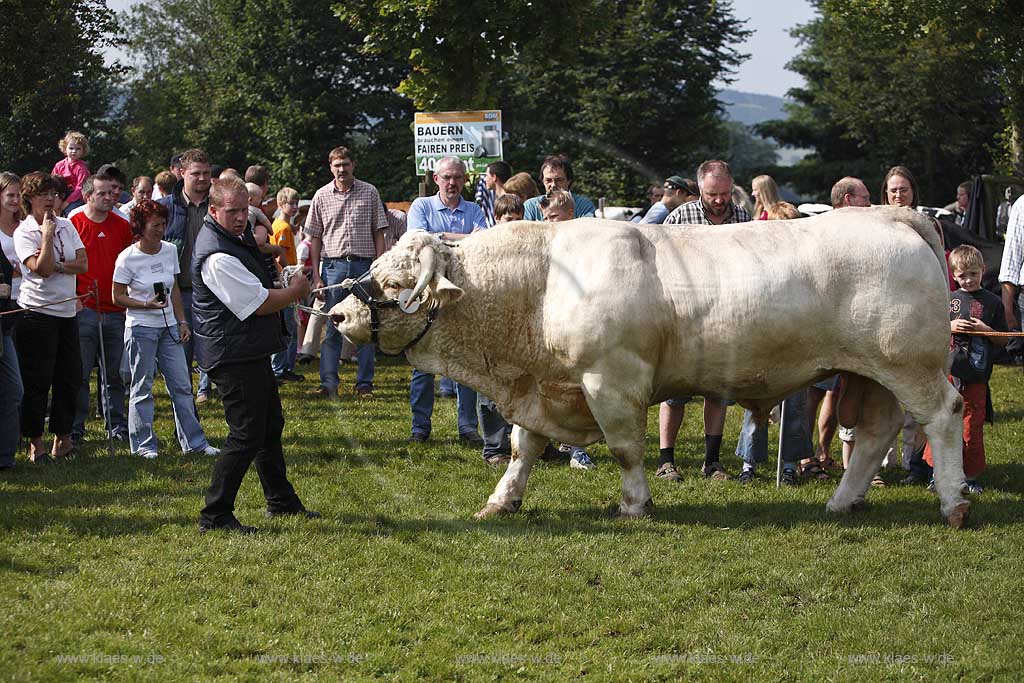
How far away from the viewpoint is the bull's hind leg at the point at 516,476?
26.3 ft

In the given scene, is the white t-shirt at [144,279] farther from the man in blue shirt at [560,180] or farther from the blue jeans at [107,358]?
the man in blue shirt at [560,180]

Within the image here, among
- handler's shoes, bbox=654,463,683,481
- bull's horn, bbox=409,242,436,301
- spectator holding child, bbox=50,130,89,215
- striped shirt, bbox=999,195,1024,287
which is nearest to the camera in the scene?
bull's horn, bbox=409,242,436,301

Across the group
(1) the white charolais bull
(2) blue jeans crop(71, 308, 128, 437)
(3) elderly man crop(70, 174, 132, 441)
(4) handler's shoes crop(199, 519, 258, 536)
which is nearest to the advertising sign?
(3) elderly man crop(70, 174, 132, 441)

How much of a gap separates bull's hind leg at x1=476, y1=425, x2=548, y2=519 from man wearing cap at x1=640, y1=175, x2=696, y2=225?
2908 mm

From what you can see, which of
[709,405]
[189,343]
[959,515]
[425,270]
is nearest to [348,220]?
[189,343]

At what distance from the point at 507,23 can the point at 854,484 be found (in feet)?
37.8

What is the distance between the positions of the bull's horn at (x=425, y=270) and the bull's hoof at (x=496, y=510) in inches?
60.9

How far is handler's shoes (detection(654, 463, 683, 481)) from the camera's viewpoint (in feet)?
30.4

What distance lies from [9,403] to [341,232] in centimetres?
428

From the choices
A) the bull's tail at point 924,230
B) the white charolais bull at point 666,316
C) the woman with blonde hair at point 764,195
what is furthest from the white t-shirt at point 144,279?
the bull's tail at point 924,230

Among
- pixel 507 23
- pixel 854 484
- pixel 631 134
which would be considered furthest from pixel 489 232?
pixel 631 134

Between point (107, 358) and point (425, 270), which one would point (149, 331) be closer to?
point (107, 358)

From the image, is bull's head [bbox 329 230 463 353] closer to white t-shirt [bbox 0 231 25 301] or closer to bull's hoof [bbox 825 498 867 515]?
bull's hoof [bbox 825 498 867 515]

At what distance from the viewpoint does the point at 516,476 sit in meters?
8.09
